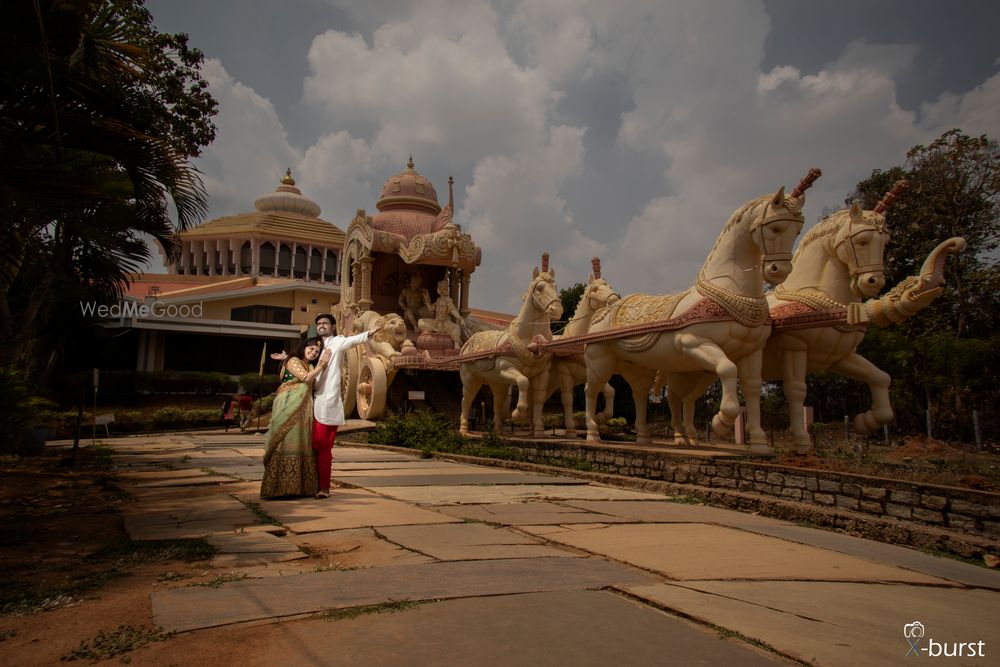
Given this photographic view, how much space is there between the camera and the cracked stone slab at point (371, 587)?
276cm

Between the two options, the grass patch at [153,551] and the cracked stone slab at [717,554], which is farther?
the grass patch at [153,551]

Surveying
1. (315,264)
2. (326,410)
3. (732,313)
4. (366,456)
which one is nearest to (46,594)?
(326,410)

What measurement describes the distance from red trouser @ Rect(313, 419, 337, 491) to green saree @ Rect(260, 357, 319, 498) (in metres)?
0.05

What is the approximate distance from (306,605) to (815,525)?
14.5ft

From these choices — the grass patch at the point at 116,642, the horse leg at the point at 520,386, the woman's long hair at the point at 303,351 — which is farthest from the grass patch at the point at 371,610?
the horse leg at the point at 520,386

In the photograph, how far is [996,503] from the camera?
4.77 meters

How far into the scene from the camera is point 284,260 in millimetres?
42500

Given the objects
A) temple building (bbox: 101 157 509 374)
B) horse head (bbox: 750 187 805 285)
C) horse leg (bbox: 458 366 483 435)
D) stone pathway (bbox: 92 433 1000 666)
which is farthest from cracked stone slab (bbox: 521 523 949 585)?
horse leg (bbox: 458 366 483 435)

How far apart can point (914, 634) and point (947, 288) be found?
16.6 metres

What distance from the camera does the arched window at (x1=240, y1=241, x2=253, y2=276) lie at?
41.6 meters

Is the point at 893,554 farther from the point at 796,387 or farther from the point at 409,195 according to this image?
the point at 409,195

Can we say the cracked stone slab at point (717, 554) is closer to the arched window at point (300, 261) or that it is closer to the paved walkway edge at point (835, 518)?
the paved walkway edge at point (835, 518)

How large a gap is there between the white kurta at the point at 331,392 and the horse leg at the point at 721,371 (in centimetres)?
398

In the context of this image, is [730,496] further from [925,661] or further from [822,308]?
[925,661]
